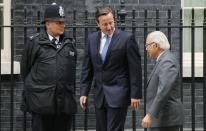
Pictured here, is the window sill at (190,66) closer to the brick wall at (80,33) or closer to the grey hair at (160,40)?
the brick wall at (80,33)

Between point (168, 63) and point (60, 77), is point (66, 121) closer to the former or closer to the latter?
point (60, 77)

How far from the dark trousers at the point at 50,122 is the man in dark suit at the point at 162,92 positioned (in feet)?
3.39

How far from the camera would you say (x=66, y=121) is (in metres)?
7.39

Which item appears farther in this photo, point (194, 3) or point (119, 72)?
point (194, 3)

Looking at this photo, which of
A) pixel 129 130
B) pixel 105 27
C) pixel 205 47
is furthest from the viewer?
pixel 129 130

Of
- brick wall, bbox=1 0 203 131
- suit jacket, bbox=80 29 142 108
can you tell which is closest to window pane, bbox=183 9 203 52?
brick wall, bbox=1 0 203 131

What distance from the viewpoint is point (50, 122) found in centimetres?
735

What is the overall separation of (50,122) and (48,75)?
1.76ft

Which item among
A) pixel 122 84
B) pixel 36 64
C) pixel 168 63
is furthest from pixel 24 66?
pixel 168 63

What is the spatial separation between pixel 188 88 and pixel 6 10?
281cm

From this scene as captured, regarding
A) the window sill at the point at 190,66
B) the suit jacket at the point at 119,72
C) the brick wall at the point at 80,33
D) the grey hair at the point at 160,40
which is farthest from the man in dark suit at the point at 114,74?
the window sill at the point at 190,66

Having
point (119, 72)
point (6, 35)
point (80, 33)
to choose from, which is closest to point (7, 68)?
point (6, 35)

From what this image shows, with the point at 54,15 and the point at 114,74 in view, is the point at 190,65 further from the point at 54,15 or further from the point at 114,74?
the point at 54,15

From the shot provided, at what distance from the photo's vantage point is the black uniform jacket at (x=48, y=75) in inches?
282
